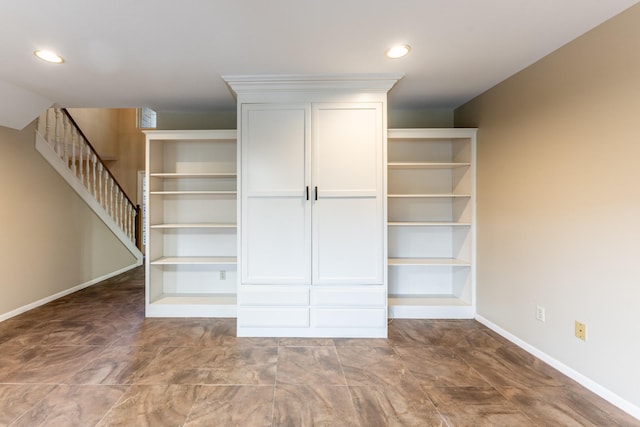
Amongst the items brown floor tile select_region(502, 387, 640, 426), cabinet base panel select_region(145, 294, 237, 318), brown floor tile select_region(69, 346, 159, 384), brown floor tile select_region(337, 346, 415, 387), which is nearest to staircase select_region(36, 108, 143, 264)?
cabinet base panel select_region(145, 294, 237, 318)

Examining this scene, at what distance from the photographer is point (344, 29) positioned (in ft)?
6.24

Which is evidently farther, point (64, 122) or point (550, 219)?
point (64, 122)

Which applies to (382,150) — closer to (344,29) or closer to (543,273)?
(344,29)

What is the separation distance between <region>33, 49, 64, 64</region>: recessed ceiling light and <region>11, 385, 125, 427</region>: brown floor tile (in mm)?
2304

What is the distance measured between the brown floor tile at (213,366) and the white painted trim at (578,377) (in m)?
2.04

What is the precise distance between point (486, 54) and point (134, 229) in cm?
601

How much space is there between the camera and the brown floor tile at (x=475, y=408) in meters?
1.68

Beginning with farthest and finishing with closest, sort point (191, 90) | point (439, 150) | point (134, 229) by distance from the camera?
point (134, 229)
point (439, 150)
point (191, 90)

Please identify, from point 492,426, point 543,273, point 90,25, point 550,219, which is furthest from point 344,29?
point 492,426

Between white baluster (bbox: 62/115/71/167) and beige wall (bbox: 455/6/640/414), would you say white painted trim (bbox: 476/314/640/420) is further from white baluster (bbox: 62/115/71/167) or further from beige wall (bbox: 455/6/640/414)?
white baluster (bbox: 62/115/71/167)

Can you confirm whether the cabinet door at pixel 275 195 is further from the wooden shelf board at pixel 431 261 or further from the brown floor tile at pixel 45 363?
the brown floor tile at pixel 45 363

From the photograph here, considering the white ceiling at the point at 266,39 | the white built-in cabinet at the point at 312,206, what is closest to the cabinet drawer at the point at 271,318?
the white built-in cabinet at the point at 312,206

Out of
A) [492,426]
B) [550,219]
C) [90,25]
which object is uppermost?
[90,25]

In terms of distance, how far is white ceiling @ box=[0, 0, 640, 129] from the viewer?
5.54 ft
